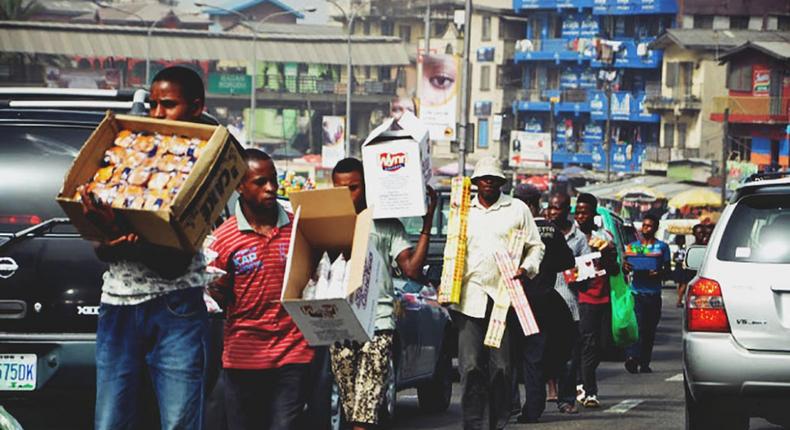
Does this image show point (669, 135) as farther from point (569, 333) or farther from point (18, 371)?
point (18, 371)

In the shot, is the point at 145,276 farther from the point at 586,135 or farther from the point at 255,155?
the point at 586,135

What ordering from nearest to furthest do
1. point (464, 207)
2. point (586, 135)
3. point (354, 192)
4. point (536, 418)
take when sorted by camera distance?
point (354, 192), point (464, 207), point (536, 418), point (586, 135)

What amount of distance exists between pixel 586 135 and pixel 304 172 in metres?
17.5

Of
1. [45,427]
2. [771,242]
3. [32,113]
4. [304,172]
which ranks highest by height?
[32,113]

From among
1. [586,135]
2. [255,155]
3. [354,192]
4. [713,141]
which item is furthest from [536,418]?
[586,135]

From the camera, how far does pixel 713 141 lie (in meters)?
94.4

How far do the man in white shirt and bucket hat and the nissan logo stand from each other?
3153 mm

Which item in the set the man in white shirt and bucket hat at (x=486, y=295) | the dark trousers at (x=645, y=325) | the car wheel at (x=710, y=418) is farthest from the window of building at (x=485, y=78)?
the car wheel at (x=710, y=418)

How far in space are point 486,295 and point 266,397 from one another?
10.8ft

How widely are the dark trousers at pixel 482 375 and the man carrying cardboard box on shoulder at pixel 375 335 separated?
1807mm

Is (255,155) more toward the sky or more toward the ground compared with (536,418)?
more toward the sky

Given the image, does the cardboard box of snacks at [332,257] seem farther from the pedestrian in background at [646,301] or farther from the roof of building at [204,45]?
the roof of building at [204,45]

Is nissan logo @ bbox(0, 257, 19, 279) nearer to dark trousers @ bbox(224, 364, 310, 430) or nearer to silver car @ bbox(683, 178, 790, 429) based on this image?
dark trousers @ bbox(224, 364, 310, 430)

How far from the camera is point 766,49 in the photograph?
8794cm
